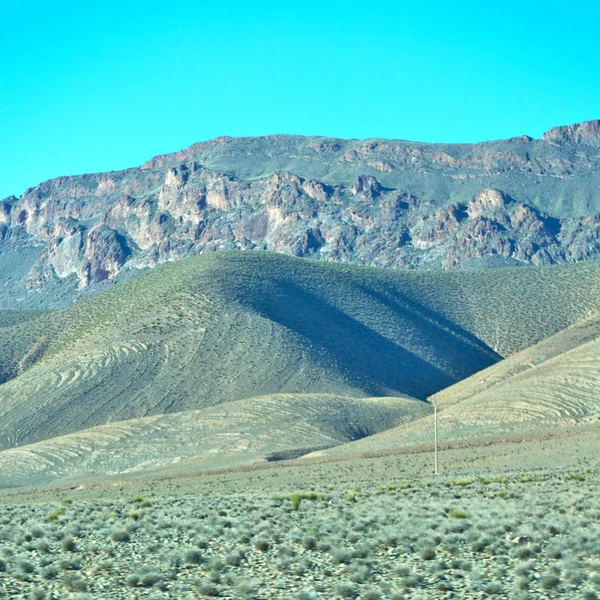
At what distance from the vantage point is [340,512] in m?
23.3

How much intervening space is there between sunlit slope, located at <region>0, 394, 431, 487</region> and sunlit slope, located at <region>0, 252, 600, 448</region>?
7132mm

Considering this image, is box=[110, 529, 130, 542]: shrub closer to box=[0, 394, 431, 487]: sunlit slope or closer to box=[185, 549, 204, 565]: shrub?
box=[185, 549, 204, 565]: shrub

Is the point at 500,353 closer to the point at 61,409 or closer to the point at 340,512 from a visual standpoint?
the point at 61,409

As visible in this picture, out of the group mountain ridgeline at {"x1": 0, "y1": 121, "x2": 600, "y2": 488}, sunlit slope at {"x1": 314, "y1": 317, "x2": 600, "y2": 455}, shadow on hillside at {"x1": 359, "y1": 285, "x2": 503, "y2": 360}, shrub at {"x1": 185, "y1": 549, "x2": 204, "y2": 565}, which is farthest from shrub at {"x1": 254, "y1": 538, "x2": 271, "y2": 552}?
Result: shadow on hillside at {"x1": 359, "y1": 285, "x2": 503, "y2": 360}

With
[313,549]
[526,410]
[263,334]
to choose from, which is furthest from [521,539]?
[263,334]

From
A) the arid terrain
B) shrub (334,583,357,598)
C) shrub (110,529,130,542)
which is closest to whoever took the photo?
shrub (334,583,357,598)

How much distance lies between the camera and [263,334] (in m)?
100

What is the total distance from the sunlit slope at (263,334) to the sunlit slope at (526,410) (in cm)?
2140

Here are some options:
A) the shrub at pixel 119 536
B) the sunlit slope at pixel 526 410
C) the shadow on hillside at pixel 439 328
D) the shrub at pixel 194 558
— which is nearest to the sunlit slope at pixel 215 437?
the sunlit slope at pixel 526 410

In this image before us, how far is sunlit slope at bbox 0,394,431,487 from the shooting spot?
66.1 metres

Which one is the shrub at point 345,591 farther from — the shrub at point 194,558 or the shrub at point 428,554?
the shrub at point 194,558

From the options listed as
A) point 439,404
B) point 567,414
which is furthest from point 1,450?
point 567,414

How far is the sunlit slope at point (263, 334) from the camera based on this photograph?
8838cm

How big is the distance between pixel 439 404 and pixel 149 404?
24.7 metres
